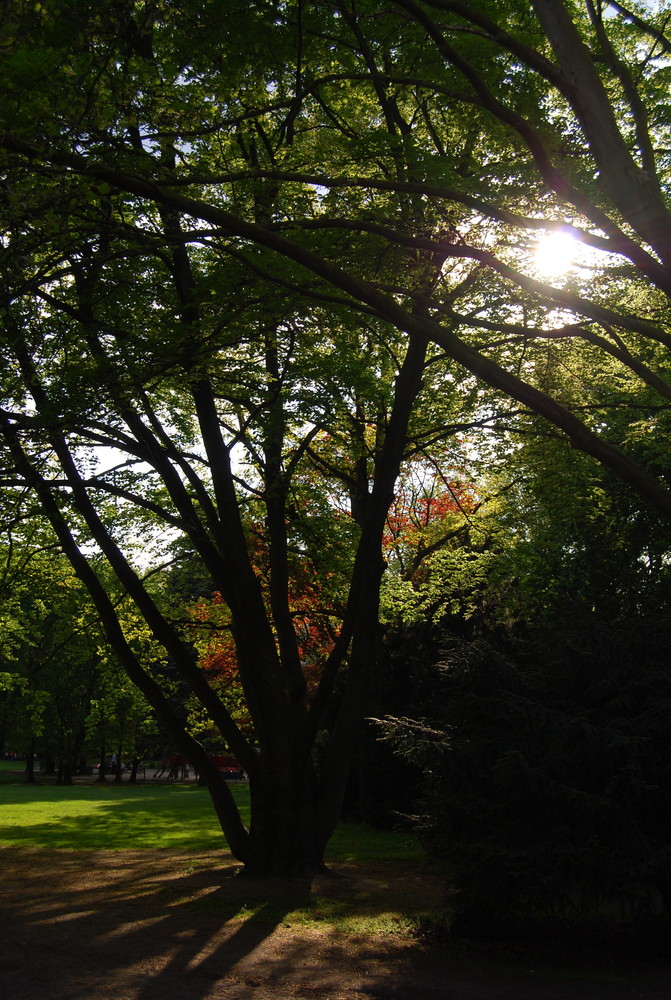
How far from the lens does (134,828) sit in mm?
20453

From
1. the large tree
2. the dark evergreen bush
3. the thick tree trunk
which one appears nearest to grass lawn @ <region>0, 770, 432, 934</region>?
the thick tree trunk

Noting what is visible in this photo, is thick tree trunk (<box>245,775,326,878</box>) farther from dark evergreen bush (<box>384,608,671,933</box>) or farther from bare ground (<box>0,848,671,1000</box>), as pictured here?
dark evergreen bush (<box>384,608,671,933</box>)

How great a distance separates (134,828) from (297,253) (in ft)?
61.8

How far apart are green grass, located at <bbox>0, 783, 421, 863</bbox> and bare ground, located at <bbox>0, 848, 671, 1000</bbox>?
12.3 ft

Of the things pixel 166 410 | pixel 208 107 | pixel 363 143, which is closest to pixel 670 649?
pixel 363 143

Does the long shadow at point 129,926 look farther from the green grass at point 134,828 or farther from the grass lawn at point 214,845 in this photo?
the green grass at point 134,828

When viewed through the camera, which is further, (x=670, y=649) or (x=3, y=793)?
(x=3, y=793)

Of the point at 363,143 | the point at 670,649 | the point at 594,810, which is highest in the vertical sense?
the point at 363,143

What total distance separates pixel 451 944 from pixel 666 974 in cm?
197

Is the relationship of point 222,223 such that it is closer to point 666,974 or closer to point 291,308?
point 291,308

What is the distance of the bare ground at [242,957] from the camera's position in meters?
6.63

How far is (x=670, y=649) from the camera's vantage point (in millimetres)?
8578

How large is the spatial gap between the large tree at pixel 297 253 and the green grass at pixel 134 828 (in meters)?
5.47

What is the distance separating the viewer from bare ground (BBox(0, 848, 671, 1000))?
6.63m
